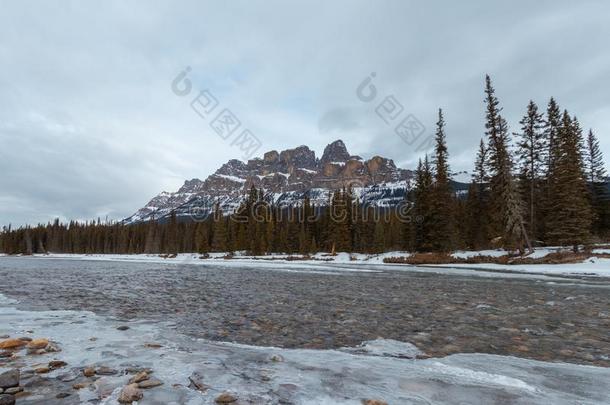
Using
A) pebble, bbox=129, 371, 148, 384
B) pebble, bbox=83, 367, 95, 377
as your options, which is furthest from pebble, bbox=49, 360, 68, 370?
pebble, bbox=129, 371, 148, 384

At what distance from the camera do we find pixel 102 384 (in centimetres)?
385

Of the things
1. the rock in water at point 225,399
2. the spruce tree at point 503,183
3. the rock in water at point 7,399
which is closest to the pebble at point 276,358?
the rock in water at point 225,399

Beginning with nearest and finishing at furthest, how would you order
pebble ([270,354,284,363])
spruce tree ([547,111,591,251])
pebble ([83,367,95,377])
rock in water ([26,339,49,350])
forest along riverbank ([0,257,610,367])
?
pebble ([83,367,95,377])
pebble ([270,354,284,363])
rock in water ([26,339,49,350])
forest along riverbank ([0,257,610,367])
spruce tree ([547,111,591,251])

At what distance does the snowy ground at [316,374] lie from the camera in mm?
3598

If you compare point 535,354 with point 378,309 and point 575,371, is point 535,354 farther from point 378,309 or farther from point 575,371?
point 378,309

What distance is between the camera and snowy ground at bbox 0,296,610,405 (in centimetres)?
360

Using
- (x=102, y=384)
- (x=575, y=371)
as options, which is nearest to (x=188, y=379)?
(x=102, y=384)

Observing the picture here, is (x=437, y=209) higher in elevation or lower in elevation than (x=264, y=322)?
higher

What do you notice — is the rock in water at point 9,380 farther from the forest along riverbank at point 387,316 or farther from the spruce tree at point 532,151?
the spruce tree at point 532,151

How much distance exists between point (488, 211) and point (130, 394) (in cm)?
5491

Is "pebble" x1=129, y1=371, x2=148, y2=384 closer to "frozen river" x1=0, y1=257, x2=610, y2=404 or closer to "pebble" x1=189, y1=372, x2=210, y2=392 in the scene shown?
"frozen river" x1=0, y1=257, x2=610, y2=404

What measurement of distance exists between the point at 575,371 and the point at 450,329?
9.18 feet

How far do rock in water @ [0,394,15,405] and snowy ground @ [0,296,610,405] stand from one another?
0.33 ft

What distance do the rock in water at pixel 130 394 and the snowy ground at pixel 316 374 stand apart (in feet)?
0.21
